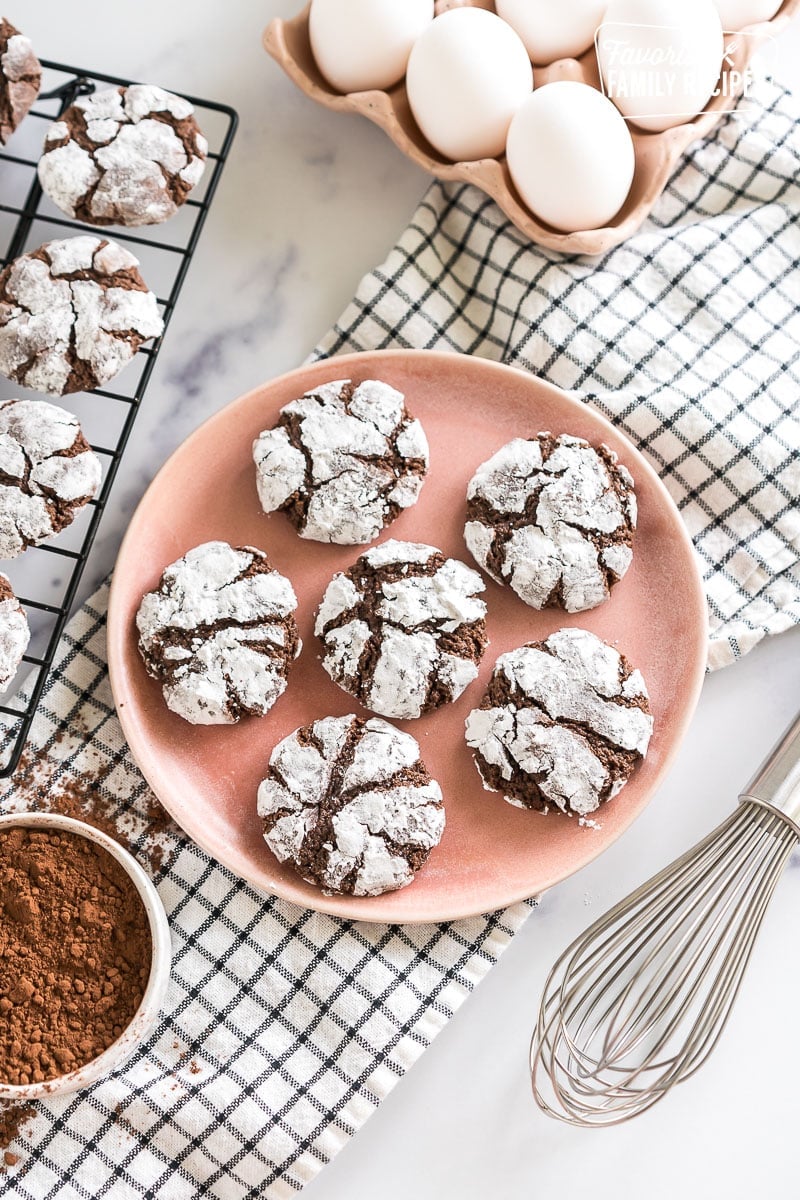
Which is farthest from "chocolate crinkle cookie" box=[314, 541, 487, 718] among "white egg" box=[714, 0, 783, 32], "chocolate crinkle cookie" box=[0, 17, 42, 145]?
"white egg" box=[714, 0, 783, 32]

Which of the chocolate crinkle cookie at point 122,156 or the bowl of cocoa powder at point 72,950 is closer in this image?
the bowl of cocoa powder at point 72,950

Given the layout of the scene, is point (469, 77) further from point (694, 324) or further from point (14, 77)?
point (14, 77)

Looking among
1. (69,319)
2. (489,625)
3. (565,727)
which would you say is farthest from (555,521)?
(69,319)

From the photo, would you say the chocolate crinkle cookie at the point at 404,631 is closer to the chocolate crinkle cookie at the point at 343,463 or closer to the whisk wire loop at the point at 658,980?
the chocolate crinkle cookie at the point at 343,463

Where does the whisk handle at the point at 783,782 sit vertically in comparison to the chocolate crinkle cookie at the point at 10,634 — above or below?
above

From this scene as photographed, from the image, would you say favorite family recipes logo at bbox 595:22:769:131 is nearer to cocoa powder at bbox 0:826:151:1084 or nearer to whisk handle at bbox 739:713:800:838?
whisk handle at bbox 739:713:800:838

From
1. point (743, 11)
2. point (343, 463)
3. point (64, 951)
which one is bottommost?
point (64, 951)

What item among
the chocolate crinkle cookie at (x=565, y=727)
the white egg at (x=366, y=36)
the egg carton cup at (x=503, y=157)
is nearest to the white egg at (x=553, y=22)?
the egg carton cup at (x=503, y=157)
